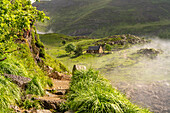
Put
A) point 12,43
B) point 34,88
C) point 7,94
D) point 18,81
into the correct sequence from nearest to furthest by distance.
Result: point 7,94 < point 12,43 < point 18,81 < point 34,88

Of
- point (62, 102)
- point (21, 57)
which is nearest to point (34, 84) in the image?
point (62, 102)

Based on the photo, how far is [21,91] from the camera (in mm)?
9617

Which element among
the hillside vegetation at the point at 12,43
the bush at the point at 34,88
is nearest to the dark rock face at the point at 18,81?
the hillside vegetation at the point at 12,43

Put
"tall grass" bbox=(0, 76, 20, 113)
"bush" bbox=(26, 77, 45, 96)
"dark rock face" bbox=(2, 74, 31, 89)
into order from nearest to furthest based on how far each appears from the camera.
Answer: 1. "tall grass" bbox=(0, 76, 20, 113)
2. "dark rock face" bbox=(2, 74, 31, 89)
3. "bush" bbox=(26, 77, 45, 96)

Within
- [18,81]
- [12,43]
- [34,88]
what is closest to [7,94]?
[18,81]

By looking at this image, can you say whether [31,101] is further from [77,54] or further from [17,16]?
[77,54]

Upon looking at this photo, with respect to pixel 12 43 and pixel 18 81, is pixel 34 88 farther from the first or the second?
pixel 12 43

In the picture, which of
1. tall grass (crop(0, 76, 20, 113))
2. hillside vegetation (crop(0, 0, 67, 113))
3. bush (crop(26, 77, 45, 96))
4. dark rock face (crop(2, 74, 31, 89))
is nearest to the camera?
hillside vegetation (crop(0, 0, 67, 113))

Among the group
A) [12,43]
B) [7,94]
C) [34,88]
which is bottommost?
[34,88]

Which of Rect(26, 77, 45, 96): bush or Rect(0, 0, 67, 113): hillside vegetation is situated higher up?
Rect(0, 0, 67, 113): hillside vegetation

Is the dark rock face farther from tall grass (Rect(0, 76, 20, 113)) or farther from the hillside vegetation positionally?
tall grass (Rect(0, 76, 20, 113))

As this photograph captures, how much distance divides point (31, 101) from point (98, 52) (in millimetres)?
126836

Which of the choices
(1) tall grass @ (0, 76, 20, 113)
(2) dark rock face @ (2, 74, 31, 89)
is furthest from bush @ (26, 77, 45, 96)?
(1) tall grass @ (0, 76, 20, 113)

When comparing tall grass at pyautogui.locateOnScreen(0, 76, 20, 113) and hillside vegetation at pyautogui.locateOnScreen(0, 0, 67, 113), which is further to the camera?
tall grass at pyautogui.locateOnScreen(0, 76, 20, 113)
